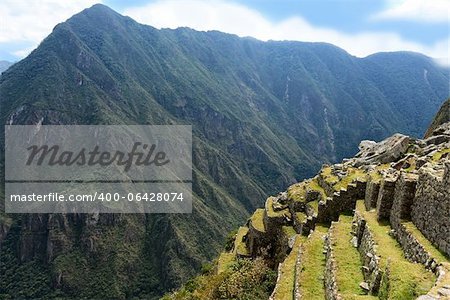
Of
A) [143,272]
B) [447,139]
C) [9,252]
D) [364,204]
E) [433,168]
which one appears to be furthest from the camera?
[9,252]

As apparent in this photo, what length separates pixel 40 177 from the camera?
19738cm

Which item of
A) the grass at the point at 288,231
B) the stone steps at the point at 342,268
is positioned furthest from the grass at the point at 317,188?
the stone steps at the point at 342,268

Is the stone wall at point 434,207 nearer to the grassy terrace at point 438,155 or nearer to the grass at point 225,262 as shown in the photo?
the grassy terrace at point 438,155

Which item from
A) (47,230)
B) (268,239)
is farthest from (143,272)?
(268,239)

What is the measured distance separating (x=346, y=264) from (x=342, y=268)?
1.48 ft

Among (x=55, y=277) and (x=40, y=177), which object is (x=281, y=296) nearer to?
(x=55, y=277)

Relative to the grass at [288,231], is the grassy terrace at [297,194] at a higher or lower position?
higher

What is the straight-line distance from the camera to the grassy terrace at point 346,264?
12.8 m

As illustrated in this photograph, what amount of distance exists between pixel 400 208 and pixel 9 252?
7951 inches

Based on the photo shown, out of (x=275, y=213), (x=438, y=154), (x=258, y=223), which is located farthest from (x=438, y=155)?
(x=258, y=223)

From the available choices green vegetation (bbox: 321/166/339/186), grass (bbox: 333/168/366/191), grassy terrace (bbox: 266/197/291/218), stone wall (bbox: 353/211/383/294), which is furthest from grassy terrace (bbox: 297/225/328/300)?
grassy terrace (bbox: 266/197/291/218)

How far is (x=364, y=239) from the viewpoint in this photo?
1602cm

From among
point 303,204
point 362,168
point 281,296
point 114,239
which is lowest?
point 114,239

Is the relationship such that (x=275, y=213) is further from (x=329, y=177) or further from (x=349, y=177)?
(x=349, y=177)
